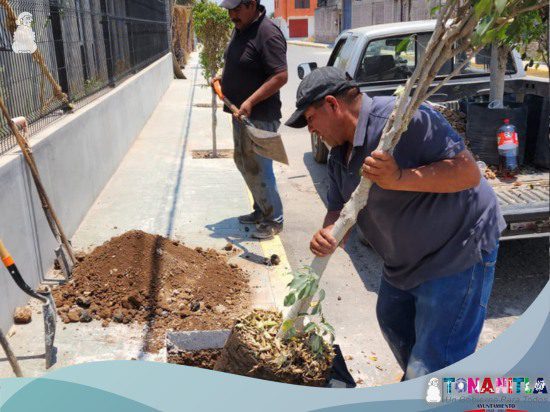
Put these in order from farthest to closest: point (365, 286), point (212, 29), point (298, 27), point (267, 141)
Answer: point (298, 27) < point (212, 29) < point (267, 141) < point (365, 286)

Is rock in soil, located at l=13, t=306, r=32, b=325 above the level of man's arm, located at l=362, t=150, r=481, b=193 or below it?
below

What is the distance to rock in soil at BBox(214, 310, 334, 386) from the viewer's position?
258cm

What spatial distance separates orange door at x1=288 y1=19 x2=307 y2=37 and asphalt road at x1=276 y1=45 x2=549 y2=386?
7770cm

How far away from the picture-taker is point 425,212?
8.31 feet

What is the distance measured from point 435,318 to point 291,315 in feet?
2.09

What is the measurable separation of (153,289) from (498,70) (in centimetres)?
401

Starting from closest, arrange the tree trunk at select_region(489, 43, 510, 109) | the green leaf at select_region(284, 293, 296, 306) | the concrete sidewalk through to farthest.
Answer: the green leaf at select_region(284, 293, 296, 306) < the concrete sidewalk < the tree trunk at select_region(489, 43, 510, 109)

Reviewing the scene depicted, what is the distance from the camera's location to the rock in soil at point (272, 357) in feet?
8.46

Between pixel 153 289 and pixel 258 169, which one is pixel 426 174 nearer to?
pixel 153 289

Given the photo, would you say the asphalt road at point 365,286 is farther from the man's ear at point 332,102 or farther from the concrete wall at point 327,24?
the concrete wall at point 327,24

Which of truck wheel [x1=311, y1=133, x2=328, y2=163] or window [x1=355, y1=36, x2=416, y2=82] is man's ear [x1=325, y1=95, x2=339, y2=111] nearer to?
window [x1=355, y1=36, x2=416, y2=82]

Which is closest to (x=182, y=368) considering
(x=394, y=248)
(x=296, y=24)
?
(x=394, y=248)

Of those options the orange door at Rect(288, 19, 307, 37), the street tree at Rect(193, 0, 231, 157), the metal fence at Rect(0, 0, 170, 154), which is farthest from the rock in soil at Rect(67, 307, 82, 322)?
the orange door at Rect(288, 19, 307, 37)

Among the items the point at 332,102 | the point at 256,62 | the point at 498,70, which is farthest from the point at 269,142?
the point at 332,102
